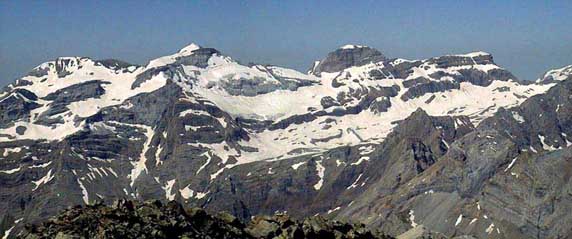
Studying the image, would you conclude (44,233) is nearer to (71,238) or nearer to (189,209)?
(71,238)

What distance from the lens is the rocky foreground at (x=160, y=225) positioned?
78375 mm

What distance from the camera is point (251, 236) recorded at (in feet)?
295

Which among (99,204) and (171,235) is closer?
→ (171,235)

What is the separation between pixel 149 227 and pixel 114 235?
162 inches

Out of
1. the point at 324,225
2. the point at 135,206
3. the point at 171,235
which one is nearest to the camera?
the point at 171,235

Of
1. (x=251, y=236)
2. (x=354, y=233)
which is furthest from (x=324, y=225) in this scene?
(x=251, y=236)

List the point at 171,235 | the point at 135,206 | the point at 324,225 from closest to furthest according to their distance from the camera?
the point at 171,235 < the point at 135,206 < the point at 324,225

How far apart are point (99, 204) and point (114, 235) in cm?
1216

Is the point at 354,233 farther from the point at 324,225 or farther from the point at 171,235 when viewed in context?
the point at 171,235

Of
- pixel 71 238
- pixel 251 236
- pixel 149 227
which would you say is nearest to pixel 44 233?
pixel 71 238

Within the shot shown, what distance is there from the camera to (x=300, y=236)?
9200 cm

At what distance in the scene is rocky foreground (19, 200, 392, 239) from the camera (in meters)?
78.4

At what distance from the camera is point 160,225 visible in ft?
269

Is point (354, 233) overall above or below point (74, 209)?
below
